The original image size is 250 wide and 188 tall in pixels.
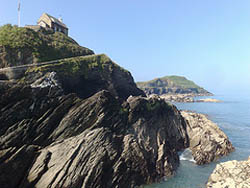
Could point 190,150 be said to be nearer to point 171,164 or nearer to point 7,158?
point 171,164

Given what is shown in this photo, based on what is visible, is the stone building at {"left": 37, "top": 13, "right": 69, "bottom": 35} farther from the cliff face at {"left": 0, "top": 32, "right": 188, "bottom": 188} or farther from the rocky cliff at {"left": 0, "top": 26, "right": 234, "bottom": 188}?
the cliff face at {"left": 0, "top": 32, "right": 188, "bottom": 188}

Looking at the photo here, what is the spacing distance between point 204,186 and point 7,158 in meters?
36.4

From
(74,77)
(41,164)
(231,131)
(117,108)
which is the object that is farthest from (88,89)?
(231,131)

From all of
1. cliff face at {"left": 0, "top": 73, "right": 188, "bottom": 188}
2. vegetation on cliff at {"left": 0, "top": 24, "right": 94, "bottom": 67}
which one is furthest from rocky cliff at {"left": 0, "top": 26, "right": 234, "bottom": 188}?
vegetation on cliff at {"left": 0, "top": 24, "right": 94, "bottom": 67}

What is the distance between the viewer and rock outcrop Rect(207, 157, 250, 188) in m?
28.8

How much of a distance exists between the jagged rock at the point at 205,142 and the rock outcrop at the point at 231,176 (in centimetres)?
1158

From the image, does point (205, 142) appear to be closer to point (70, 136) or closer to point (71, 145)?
point (70, 136)

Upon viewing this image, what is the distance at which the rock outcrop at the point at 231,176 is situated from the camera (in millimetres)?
28833

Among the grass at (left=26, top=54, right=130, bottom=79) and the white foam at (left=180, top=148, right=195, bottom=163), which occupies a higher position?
the grass at (left=26, top=54, right=130, bottom=79)

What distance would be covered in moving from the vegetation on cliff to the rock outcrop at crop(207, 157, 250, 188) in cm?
4838

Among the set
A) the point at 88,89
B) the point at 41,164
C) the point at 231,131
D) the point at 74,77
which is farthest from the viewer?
the point at 231,131

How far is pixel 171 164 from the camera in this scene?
4038 cm

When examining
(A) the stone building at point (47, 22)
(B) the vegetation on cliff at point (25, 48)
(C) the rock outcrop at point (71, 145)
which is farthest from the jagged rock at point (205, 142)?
(A) the stone building at point (47, 22)

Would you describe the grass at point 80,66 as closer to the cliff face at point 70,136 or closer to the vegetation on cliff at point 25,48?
the cliff face at point 70,136
